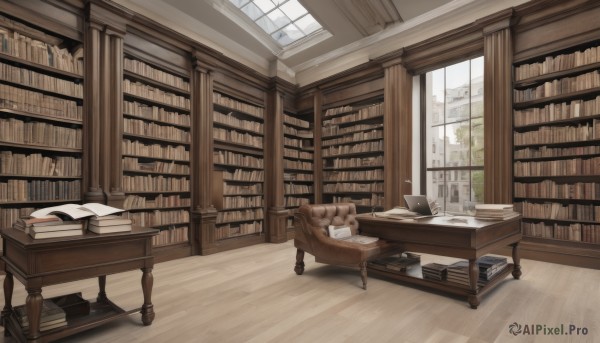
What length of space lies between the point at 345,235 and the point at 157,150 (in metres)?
3.04

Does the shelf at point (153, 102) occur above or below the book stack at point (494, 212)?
above

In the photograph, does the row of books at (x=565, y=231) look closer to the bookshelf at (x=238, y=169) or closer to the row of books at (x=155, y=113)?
the bookshelf at (x=238, y=169)

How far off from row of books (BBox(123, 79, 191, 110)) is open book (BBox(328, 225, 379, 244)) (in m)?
3.16

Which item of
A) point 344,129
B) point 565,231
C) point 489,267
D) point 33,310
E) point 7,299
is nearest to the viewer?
point 33,310

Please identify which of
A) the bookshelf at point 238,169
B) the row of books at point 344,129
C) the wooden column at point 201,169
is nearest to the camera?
the wooden column at point 201,169

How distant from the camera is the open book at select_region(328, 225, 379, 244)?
3.57 meters

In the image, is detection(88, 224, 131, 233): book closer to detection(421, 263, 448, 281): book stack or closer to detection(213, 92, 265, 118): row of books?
detection(421, 263, 448, 281): book stack

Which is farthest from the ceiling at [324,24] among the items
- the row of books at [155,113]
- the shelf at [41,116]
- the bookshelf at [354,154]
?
the shelf at [41,116]

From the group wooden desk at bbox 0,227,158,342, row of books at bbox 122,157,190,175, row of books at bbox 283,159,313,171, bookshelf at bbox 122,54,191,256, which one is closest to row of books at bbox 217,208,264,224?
bookshelf at bbox 122,54,191,256

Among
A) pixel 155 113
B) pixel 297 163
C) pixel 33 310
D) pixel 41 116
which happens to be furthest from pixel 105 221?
pixel 297 163

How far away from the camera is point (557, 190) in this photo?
13.9 feet

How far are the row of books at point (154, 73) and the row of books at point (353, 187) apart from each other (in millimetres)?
3487

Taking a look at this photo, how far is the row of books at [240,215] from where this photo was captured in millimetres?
5601

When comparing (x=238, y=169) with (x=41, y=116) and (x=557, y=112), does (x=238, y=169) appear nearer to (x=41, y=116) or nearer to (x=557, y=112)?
(x=41, y=116)
